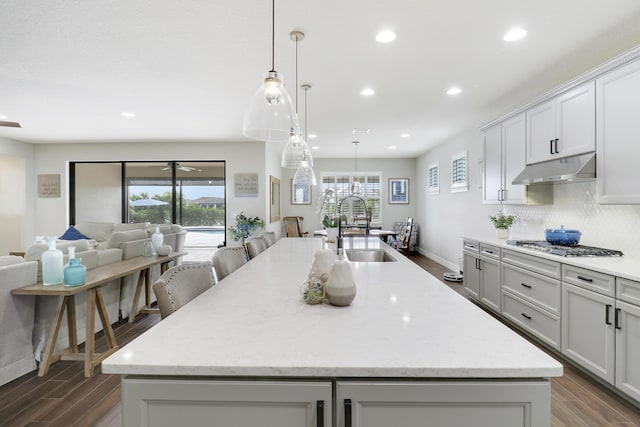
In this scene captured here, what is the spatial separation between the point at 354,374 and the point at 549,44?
3.05 meters

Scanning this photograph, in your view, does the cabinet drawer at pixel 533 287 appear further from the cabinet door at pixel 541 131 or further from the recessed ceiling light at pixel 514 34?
the recessed ceiling light at pixel 514 34

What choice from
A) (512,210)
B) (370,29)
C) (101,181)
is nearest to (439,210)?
(512,210)

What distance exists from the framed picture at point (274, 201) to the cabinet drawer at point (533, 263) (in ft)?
15.3

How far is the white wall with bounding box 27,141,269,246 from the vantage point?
21.5 ft

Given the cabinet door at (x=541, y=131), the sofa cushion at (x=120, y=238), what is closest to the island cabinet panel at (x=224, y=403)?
the sofa cushion at (x=120, y=238)

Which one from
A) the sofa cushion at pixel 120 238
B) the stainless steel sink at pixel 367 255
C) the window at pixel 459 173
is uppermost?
the window at pixel 459 173

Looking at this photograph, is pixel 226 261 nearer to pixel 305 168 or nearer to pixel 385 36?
pixel 305 168

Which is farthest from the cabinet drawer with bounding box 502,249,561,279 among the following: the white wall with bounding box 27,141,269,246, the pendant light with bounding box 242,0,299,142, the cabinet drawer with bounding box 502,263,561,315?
the white wall with bounding box 27,141,269,246

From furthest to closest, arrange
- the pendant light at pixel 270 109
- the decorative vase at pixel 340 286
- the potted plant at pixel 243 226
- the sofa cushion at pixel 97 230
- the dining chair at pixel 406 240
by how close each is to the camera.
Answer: the dining chair at pixel 406 240
the potted plant at pixel 243 226
the sofa cushion at pixel 97 230
the pendant light at pixel 270 109
the decorative vase at pixel 340 286

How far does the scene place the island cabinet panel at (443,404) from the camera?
2.75ft

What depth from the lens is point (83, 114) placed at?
4641 mm

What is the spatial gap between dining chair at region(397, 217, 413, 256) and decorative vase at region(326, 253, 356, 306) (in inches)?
287

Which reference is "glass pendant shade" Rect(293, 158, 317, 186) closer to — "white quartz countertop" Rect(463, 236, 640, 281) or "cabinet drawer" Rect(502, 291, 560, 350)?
"white quartz countertop" Rect(463, 236, 640, 281)

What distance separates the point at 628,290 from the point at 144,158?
7.41 meters
